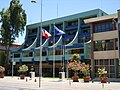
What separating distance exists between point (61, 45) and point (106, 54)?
18883 mm

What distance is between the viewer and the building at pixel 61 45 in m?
64.0

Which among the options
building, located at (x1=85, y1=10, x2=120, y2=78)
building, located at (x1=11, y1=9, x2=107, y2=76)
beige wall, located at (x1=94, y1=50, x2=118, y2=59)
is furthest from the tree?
beige wall, located at (x1=94, y1=50, x2=118, y2=59)

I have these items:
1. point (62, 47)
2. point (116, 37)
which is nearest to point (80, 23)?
point (62, 47)

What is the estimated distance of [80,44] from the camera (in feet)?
198

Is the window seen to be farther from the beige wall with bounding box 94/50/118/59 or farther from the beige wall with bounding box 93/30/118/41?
the beige wall with bounding box 94/50/118/59

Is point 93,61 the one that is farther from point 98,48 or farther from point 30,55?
point 30,55

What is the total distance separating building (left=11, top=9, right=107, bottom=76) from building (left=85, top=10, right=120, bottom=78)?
675cm

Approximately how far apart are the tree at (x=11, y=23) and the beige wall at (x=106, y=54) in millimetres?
33847

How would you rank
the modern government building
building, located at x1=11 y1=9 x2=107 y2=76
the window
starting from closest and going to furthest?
the modern government building → the window → building, located at x1=11 y1=9 x2=107 y2=76

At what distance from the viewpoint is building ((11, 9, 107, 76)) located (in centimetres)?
6403

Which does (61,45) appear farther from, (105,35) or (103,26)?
(105,35)

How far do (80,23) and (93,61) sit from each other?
64.0 ft

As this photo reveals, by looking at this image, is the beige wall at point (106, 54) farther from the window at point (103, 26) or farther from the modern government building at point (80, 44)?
the window at point (103, 26)

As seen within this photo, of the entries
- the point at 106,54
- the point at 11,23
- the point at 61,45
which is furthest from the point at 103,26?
the point at 11,23
